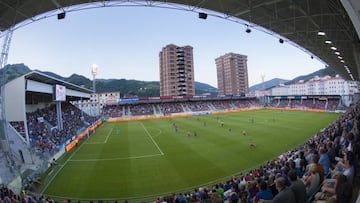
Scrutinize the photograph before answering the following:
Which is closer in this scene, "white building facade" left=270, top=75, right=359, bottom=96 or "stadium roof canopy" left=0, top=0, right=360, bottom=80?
"stadium roof canopy" left=0, top=0, right=360, bottom=80

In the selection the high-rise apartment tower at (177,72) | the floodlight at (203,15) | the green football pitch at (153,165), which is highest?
the high-rise apartment tower at (177,72)

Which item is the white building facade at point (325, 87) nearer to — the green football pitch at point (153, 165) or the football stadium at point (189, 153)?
the green football pitch at point (153, 165)

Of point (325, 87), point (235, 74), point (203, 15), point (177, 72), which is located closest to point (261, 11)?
point (203, 15)

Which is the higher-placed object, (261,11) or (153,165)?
(261,11)

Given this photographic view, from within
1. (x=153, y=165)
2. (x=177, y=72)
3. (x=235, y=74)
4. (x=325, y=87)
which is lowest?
(x=153, y=165)

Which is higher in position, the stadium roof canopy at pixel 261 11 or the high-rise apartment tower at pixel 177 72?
the high-rise apartment tower at pixel 177 72

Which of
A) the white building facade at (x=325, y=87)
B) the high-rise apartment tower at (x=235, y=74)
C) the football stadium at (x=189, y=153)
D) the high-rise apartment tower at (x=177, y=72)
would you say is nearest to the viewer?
the football stadium at (x=189, y=153)

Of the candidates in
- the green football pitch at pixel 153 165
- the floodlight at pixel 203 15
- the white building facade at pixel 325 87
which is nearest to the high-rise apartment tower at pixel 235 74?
the white building facade at pixel 325 87

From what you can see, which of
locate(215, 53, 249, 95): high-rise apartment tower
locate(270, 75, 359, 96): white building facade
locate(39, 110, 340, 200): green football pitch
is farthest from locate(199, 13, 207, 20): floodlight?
locate(215, 53, 249, 95): high-rise apartment tower

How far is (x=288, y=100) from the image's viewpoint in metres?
87.2

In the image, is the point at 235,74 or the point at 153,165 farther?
the point at 235,74

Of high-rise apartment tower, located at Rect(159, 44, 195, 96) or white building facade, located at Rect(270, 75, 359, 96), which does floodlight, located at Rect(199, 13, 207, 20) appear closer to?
high-rise apartment tower, located at Rect(159, 44, 195, 96)

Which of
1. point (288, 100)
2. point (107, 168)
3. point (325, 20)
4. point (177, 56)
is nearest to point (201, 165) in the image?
point (107, 168)

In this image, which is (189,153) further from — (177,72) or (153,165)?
(177,72)
